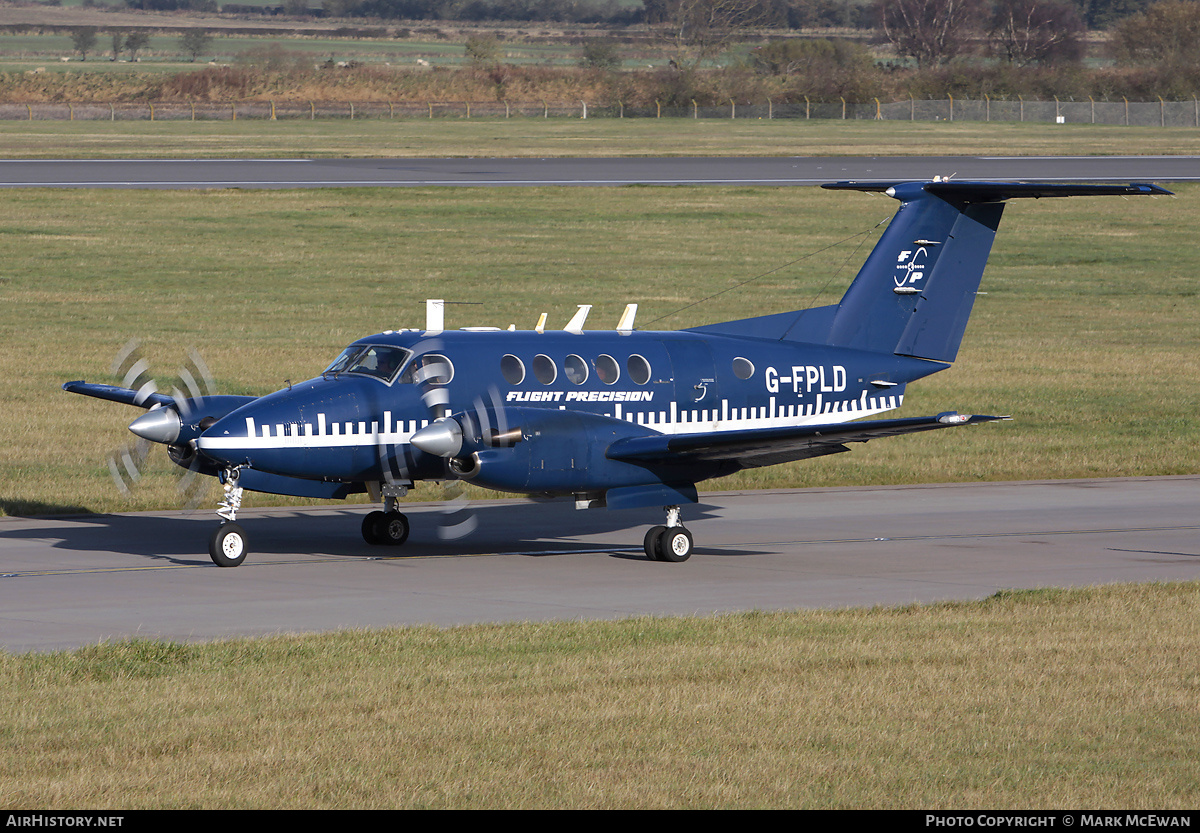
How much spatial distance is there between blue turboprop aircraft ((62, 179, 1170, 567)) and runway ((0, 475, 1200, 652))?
1.00m

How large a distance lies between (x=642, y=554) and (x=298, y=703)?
360 inches

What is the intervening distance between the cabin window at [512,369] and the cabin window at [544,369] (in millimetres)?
216

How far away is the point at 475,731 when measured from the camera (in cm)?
1124

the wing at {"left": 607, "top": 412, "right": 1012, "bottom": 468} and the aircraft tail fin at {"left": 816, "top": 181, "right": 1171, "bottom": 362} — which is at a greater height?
the aircraft tail fin at {"left": 816, "top": 181, "right": 1171, "bottom": 362}

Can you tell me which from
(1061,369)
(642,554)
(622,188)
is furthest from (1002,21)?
(642,554)

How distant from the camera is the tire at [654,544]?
19844 mm

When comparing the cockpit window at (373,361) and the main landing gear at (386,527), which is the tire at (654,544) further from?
the cockpit window at (373,361)

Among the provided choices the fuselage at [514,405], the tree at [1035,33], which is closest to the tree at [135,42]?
the tree at [1035,33]

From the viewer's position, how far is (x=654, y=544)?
19875 mm

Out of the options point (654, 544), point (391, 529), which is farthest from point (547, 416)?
point (391, 529)

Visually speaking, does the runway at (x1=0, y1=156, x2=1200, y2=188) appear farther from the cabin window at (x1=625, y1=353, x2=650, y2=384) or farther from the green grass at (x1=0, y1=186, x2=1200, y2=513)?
the cabin window at (x1=625, y1=353, x2=650, y2=384)

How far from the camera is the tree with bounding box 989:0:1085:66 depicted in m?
171

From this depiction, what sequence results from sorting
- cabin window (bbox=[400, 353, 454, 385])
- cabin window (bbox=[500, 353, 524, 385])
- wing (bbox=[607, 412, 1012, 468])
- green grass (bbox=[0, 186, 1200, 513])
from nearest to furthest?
wing (bbox=[607, 412, 1012, 468]) < cabin window (bbox=[400, 353, 454, 385]) < cabin window (bbox=[500, 353, 524, 385]) < green grass (bbox=[0, 186, 1200, 513])

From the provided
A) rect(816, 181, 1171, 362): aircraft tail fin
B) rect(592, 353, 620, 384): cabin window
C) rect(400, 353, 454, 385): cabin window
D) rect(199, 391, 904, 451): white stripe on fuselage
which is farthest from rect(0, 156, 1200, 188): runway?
rect(400, 353, 454, 385): cabin window
